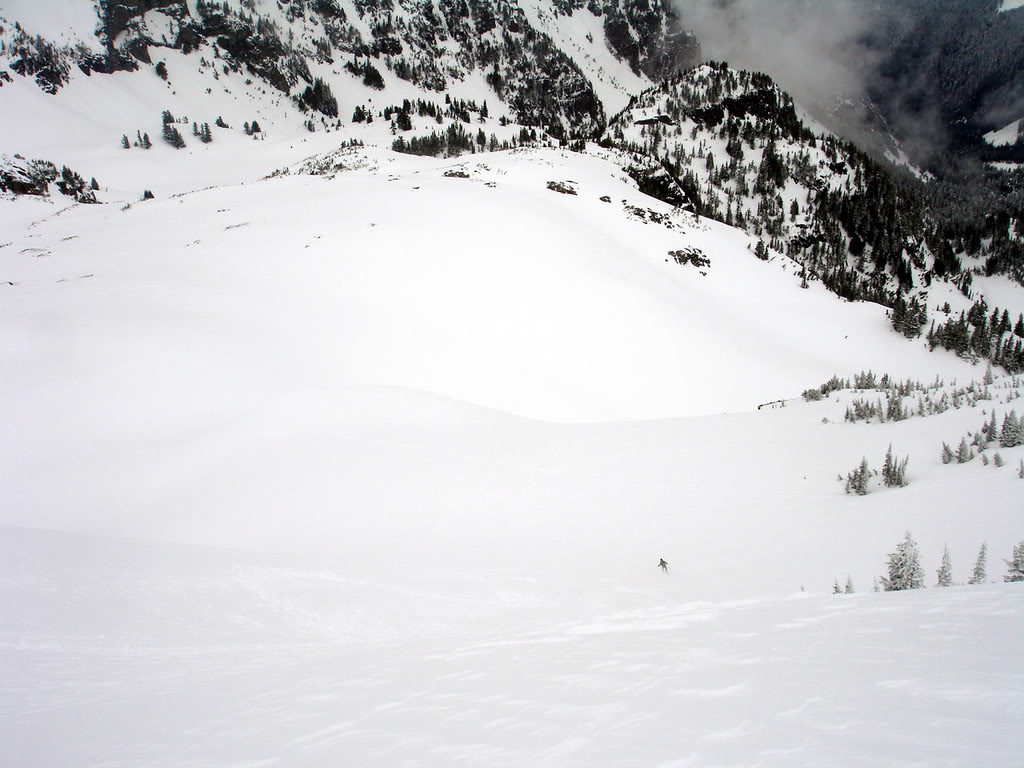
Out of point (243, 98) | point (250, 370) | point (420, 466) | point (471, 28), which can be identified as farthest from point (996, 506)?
point (471, 28)

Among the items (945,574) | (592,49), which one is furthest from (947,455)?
(592,49)

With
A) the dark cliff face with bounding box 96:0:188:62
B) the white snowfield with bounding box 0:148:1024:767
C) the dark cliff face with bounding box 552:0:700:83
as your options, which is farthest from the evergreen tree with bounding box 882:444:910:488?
the dark cliff face with bounding box 552:0:700:83

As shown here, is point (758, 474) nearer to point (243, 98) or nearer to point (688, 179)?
point (688, 179)

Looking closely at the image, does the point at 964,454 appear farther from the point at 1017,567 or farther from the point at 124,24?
the point at 124,24

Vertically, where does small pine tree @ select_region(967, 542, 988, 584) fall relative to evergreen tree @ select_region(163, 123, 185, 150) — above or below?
below

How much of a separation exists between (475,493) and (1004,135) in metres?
262

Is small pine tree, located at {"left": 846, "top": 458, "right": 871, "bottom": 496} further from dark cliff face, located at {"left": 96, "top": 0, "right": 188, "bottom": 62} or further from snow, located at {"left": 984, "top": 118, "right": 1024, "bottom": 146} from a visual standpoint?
snow, located at {"left": 984, "top": 118, "right": 1024, "bottom": 146}

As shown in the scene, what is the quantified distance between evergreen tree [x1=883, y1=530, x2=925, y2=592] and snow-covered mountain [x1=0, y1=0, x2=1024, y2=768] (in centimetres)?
7

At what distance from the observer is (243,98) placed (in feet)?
283

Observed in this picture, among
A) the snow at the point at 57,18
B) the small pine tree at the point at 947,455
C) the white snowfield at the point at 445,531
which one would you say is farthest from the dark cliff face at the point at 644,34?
the small pine tree at the point at 947,455

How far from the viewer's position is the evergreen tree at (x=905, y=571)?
185 inches

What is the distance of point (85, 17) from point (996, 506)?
125765 mm

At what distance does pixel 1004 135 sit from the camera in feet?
572

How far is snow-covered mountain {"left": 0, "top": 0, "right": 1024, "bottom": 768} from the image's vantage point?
262 cm
